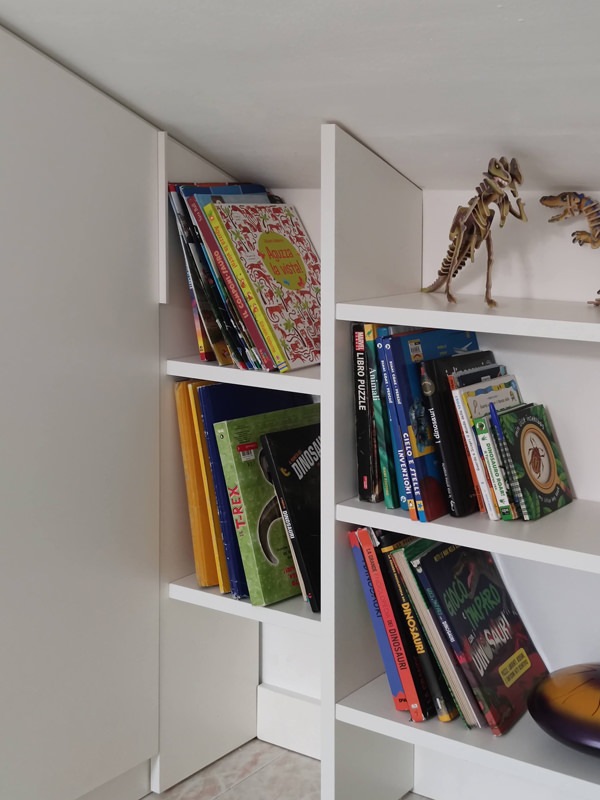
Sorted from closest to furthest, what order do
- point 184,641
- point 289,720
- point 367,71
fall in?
point 367,71
point 184,641
point 289,720

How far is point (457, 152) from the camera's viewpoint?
1161mm

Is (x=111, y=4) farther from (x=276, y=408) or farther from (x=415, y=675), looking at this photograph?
(x=415, y=675)

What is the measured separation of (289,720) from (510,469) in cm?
70

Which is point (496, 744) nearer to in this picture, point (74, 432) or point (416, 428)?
point (416, 428)

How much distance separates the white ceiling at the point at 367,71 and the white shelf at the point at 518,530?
42 cm

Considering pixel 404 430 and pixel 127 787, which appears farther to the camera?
pixel 127 787

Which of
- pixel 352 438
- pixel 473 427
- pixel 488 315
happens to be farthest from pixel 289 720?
pixel 488 315

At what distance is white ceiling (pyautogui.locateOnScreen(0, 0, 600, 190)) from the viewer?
35.2 inches

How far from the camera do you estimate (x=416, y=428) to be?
1154 mm

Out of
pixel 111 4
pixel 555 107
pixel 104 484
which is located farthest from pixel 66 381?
pixel 555 107

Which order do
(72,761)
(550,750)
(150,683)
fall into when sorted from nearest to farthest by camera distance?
(550,750) → (72,761) → (150,683)

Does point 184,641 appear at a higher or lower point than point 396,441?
lower

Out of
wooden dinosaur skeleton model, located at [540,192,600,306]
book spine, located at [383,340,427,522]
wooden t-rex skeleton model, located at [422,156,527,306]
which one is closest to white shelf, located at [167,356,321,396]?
book spine, located at [383,340,427,522]

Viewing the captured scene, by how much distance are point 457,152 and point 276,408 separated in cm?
49
